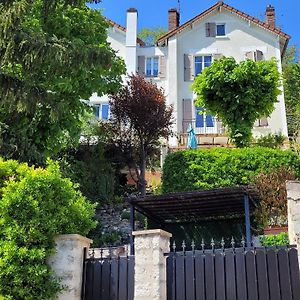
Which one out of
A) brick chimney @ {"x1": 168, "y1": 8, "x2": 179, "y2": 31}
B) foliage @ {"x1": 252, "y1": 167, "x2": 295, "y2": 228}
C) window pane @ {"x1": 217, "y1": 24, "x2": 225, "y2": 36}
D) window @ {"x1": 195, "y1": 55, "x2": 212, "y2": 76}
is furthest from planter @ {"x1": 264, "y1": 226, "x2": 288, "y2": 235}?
brick chimney @ {"x1": 168, "y1": 8, "x2": 179, "y2": 31}

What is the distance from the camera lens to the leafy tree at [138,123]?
2423 cm

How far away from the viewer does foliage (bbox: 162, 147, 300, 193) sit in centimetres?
1947

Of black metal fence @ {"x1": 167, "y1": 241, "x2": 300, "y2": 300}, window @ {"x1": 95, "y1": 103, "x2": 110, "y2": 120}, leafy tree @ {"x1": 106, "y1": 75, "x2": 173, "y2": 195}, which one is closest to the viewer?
black metal fence @ {"x1": 167, "y1": 241, "x2": 300, "y2": 300}

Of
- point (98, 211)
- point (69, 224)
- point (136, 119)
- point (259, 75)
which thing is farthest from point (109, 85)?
point (69, 224)

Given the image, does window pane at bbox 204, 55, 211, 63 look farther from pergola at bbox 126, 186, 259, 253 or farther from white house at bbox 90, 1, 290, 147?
pergola at bbox 126, 186, 259, 253

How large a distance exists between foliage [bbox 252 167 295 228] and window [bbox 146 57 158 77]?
18.3m

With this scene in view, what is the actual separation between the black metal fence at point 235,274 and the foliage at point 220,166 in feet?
37.5

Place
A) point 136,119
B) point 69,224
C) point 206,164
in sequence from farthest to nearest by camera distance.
→ 1. point 136,119
2. point 206,164
3. point 69,224

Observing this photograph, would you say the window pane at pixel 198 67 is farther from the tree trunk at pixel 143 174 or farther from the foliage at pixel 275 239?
the foliage at pixel 275 239

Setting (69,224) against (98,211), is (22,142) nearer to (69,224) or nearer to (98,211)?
(98,211)

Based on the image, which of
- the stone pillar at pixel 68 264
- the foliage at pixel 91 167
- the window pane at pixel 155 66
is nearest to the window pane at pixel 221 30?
the window pane at pixel 155 66

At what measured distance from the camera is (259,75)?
2255cm

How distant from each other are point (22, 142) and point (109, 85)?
5.70 meters

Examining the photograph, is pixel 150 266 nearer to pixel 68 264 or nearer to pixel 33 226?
pixel 68 264
